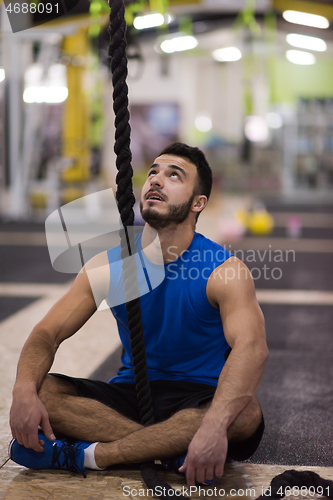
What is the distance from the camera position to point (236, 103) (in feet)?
49.1

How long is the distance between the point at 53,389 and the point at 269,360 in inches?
58.3

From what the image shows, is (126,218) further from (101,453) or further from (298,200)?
(298,200)

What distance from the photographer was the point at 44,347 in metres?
1.65

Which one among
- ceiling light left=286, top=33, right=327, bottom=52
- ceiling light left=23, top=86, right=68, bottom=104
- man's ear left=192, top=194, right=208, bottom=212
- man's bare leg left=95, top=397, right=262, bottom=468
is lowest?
man's bare leg left=95, top=397, right=262, bottom=468

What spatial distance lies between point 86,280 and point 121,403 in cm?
42

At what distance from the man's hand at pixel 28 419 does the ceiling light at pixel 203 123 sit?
46.9ft

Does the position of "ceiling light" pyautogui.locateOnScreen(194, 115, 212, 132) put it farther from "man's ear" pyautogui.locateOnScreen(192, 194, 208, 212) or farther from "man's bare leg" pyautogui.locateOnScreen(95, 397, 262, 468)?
"man's bare leg" pyautogui.locateOnScreen(95, 397, 262, 468)

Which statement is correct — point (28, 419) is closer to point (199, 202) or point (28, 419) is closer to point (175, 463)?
point (175, 463)

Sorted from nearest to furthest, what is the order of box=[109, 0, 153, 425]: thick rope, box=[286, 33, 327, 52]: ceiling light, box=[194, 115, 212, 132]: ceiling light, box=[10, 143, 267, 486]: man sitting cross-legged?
box=[109, 0, 153, 425]: thick rope < box=[10, 143, 267, 486]: man sitting cross-legged < box=[286, 33, 327, 52]: ceiling light < box=[194, 115, 212, 132]: ceiling light

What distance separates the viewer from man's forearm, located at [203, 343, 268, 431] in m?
1.43

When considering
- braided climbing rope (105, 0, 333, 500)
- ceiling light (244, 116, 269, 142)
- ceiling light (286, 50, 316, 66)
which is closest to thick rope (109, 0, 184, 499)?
braided climbing rope (105, 0, 333, 500)

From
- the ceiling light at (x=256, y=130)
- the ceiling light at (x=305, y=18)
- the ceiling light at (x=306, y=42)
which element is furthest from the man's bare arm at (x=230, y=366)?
the ceiling light at (x=256, y=130)

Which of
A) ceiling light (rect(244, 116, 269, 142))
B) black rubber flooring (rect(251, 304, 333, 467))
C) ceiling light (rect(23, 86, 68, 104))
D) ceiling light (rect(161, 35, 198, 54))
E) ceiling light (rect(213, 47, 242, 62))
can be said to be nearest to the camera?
black rubber flooring (rect(251, 304, 333, 467))

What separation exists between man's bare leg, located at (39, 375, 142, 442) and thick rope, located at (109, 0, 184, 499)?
3.5 inches
